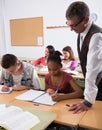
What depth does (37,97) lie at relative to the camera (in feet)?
6.15

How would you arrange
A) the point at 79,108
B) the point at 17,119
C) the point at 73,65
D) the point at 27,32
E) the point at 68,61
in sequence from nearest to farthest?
the point at 17,119
the point at 79,108
the point at 73,65
the point at 68,61
the point at 27,32

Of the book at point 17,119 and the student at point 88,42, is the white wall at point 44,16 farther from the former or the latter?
the book at point 17,119

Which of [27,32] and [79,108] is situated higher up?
[27,32]

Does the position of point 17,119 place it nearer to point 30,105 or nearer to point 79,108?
point 30,105

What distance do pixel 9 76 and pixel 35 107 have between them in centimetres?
78

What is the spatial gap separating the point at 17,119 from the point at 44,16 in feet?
12.9

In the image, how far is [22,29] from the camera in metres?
5.18

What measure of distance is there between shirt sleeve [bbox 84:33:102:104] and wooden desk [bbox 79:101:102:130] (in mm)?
122

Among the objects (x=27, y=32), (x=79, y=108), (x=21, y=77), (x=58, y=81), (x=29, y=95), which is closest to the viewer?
(x=79, y=108)

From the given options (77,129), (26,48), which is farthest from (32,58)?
(77,129)

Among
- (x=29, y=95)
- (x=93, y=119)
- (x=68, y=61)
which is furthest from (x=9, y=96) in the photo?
(x=68, y=61)

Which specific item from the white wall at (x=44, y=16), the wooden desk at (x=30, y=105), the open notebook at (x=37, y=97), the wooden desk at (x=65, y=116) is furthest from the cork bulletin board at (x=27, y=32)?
the wooden desk at (x=65, y=116)

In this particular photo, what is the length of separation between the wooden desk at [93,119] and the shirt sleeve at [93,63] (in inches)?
4.8

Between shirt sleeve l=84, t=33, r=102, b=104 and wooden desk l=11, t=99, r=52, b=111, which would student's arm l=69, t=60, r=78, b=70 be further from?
shirt sleeve l=84, t=33, r=102, b=104
